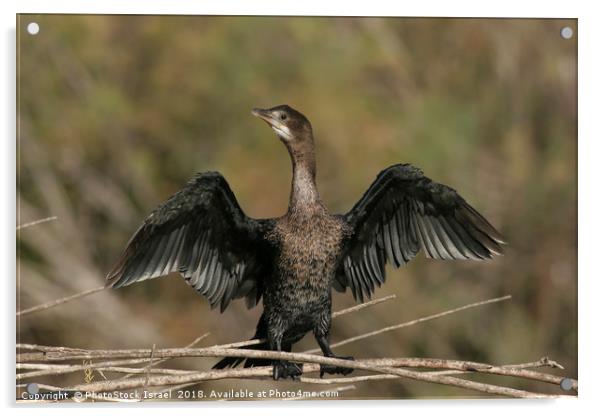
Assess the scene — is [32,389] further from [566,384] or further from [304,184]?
[566,384]

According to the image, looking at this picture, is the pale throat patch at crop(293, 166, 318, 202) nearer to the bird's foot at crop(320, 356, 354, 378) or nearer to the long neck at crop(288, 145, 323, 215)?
the long neck at crop(288, 145, 323, 215)

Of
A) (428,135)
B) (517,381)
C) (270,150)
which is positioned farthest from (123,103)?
(517,381)

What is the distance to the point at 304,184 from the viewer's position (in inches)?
152

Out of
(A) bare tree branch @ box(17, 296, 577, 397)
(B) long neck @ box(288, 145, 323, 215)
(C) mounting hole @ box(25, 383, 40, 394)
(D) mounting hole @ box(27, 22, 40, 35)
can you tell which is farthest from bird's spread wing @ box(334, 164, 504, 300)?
(D) mounting hole @ box(27, 22, 40, 35)

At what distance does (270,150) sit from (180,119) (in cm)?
42

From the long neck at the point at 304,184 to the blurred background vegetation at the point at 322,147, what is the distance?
43cm

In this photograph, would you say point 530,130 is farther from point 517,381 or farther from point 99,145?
point 99,145

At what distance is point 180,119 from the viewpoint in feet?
14.9

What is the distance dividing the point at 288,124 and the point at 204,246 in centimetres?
58

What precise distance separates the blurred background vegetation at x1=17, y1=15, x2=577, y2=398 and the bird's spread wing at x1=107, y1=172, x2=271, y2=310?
423 millimetres

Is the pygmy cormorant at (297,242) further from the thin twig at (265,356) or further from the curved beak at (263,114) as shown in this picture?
the thin twig at (265,356)

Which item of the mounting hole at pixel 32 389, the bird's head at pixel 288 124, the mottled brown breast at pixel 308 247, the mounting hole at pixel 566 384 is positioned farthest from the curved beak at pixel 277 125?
the mounting hole at pixel 566 384

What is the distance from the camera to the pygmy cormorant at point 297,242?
367 centimetres

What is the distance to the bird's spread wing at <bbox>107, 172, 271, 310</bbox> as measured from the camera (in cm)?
362
